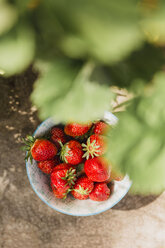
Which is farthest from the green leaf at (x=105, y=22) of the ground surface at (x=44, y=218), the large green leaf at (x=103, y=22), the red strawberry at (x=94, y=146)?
the ground surface at (x=44, y=218)

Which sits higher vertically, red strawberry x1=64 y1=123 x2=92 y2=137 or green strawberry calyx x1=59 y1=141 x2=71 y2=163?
red strawberry x1=64 y1=123 x2=92 y2=137

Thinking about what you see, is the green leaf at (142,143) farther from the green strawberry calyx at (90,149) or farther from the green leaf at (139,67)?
the green strawberry calyx at (90,149)

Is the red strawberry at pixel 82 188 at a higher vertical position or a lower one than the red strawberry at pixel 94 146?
lower

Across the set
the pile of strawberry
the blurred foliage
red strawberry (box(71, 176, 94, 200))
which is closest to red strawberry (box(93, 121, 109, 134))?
the pile of strawberry

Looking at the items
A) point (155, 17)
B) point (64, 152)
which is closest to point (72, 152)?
point (64, 152)

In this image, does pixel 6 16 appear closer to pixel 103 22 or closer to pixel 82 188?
pixel 103 22

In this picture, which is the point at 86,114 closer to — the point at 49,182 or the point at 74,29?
the point at 74,29

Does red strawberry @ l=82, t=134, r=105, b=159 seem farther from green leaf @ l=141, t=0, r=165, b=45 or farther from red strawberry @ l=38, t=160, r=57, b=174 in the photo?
green leaf @ l=141, t=0, r=165, b=45
